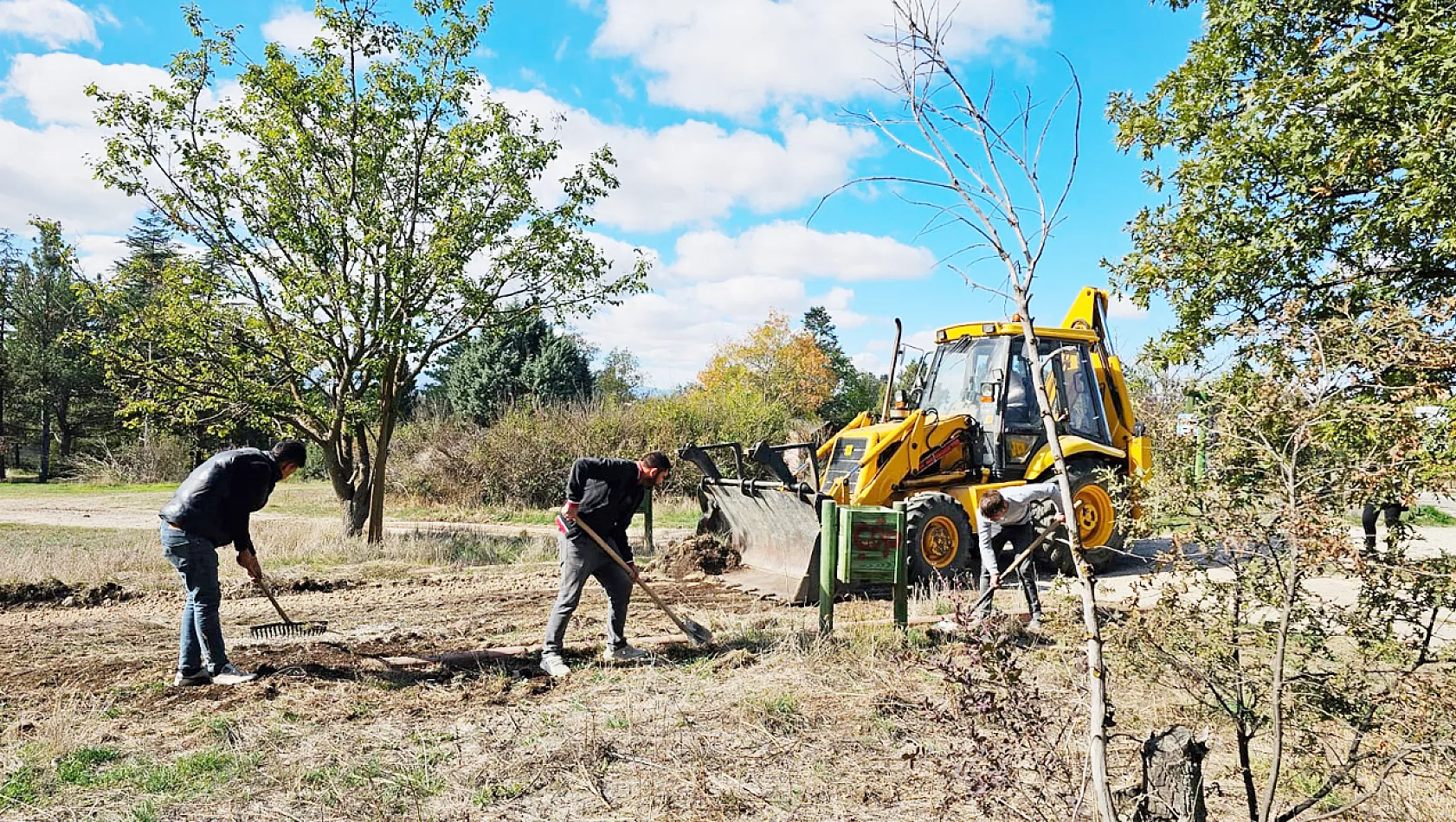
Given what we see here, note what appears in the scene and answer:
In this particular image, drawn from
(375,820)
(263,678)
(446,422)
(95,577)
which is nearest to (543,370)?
(446,422)

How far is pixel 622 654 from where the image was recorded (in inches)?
261

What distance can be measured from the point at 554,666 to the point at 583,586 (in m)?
0.57

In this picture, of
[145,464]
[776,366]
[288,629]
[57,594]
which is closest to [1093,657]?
[288,629]

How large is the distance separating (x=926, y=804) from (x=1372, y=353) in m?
2.49

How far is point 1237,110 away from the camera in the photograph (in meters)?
7.56

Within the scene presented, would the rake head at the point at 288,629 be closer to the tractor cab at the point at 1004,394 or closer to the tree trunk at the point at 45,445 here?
the tractor cab at the point at 1004,394

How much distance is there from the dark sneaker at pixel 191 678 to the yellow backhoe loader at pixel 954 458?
465 cm

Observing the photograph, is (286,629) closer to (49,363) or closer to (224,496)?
(224,496)

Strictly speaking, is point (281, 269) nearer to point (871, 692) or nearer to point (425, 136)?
point (425, 136)

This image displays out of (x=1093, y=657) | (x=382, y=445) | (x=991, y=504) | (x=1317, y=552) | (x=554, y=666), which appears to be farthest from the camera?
(x=382, y=445)

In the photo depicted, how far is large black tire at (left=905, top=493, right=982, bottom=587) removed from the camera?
9102 mm

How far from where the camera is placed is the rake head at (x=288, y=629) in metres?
6.99

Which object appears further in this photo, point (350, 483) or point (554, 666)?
point (350, 483)

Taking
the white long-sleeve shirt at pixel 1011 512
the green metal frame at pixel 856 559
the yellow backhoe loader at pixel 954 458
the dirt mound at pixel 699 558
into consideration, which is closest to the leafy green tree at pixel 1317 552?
the white long-sleeve shirt at pixel 1011 512
